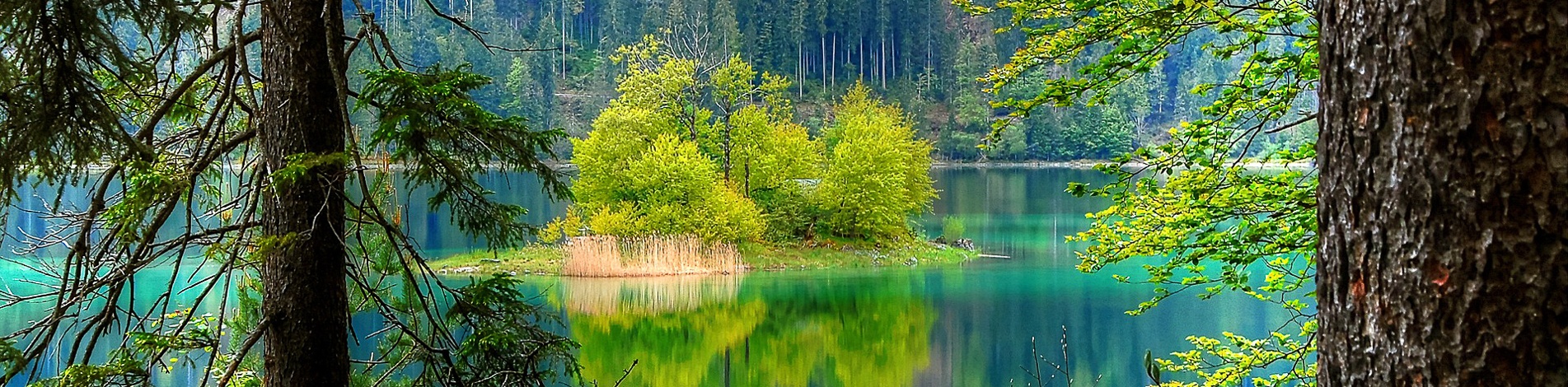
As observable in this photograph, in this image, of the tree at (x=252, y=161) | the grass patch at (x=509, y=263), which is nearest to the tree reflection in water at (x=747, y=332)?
the grass patch at (x=509, y=263)

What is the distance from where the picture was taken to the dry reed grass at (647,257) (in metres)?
18.3

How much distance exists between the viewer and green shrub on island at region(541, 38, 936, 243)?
19.8 m

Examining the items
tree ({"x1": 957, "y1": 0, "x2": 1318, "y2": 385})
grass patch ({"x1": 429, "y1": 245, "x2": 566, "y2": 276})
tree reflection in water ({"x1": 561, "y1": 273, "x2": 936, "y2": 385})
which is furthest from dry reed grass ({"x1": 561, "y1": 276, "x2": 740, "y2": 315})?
tree ({"x1": 957, "y1": 0, "x2": 1318, "y2": 385})

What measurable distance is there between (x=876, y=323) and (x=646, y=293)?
3654mm

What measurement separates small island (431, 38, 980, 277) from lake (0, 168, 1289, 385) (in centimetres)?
95

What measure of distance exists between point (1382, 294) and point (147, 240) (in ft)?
7.64

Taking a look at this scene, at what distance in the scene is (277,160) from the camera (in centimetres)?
260

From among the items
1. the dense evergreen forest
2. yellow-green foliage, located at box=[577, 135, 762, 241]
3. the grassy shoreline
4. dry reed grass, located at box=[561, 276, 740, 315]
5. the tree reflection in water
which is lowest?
the tree reflection in water

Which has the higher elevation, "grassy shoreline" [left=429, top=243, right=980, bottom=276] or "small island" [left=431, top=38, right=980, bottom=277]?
"small island" [left=431, top=38, right=980, bottom=277]

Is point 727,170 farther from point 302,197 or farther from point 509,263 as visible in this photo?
point 302,197

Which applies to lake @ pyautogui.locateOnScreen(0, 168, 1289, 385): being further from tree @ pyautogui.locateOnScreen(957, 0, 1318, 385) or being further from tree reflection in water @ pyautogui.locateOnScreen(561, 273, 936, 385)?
tree @ pyautogui.locateOnScreen(957, 0, 1318, 385)

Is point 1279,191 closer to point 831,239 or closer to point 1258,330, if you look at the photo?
point 1258,330

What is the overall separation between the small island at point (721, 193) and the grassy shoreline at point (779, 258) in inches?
1.4

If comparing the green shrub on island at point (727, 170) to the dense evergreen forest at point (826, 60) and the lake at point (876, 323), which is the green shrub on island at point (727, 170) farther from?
the dense evergreen forest at point (826, 60)
